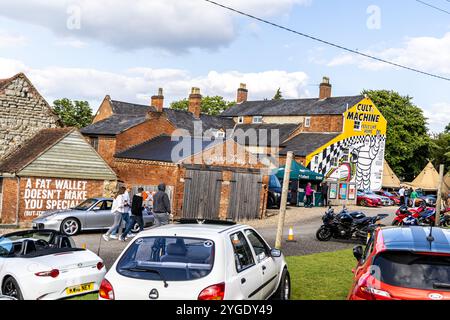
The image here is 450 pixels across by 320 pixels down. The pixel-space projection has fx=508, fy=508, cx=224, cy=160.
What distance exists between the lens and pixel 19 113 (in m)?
27.2

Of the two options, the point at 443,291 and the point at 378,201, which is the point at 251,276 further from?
the point at 378,201

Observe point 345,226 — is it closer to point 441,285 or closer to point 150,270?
point 441,285

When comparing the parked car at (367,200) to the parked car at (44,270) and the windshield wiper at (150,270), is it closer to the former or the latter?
the parked car at (44,270)

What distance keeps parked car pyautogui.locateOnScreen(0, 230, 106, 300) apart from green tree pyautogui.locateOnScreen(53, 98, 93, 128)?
59.4m

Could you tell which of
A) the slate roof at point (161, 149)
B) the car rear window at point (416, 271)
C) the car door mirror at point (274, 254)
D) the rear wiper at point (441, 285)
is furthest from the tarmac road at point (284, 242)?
the rear wiper at point (441, 285)

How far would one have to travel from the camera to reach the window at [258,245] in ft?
25.9

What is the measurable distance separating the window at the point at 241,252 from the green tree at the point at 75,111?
62.8 metres

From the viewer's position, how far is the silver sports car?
1853 cm

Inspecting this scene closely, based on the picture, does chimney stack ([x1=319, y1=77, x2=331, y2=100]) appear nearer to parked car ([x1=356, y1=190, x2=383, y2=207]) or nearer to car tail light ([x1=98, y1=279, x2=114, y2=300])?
parked car ([x1=356, y1=190, x2=383, y2=207])

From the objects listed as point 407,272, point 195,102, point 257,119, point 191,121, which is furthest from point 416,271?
point 257,119

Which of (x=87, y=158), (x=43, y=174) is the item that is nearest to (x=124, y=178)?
(x=87, y=158)

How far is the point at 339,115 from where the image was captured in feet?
151

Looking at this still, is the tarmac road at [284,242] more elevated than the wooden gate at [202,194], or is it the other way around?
the wooden gate at [202,194]

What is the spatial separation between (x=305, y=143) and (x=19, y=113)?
25.5 m
